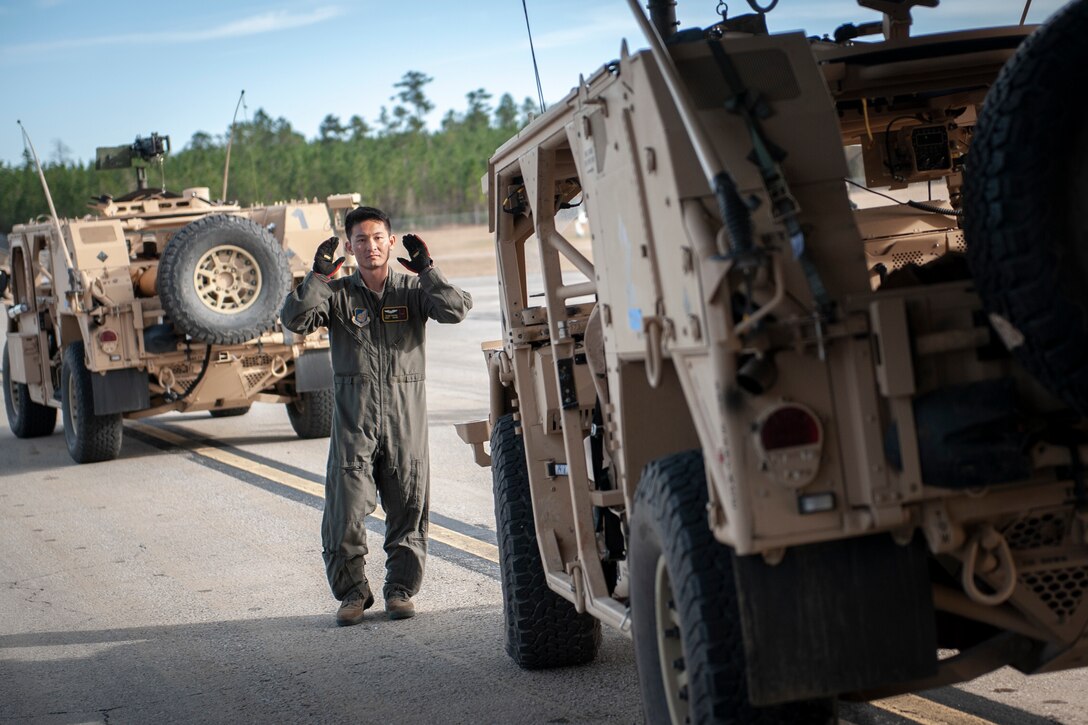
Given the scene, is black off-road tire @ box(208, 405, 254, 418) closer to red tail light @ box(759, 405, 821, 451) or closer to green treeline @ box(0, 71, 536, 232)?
red tail light @ box(759, 405, 821, 451)

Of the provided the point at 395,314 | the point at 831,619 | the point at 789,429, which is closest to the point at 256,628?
the point at 395,314

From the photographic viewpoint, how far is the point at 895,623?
3539mm

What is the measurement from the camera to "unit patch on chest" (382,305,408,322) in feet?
23.4

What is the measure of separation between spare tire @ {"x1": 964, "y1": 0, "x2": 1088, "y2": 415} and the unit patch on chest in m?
4.13

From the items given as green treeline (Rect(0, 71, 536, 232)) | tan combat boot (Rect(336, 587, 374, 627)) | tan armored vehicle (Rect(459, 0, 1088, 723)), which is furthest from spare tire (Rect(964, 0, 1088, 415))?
green treeline (Rect(0, 71, 536, 232))

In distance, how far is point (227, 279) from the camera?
1289cm

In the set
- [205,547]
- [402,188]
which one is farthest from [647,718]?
[402,188]

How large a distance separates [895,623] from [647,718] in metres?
0.93

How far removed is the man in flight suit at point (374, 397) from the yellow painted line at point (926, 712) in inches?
105

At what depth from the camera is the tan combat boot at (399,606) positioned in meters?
7.12

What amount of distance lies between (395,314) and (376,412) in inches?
18.9

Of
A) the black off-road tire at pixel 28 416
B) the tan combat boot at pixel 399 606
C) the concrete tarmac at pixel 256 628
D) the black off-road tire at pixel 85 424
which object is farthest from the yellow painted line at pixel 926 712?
the black off-road tire at pixel 28 416

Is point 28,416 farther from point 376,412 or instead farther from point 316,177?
point 316,177

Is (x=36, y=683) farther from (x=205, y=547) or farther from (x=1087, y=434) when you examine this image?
(x=1087, y=434)
